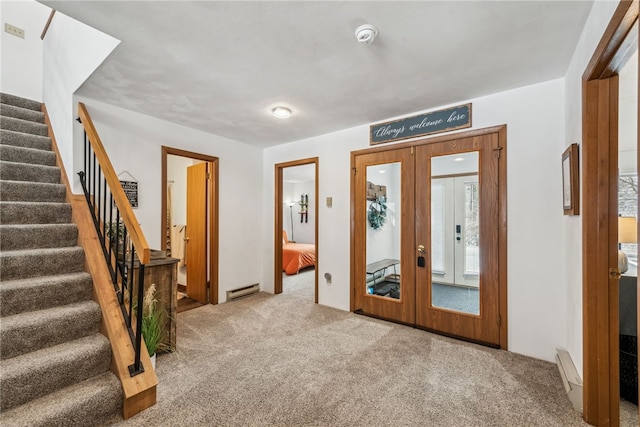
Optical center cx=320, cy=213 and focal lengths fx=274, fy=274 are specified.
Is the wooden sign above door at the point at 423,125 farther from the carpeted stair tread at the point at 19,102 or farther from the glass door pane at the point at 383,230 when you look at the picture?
the carpeted stair tread at the point at 19,102

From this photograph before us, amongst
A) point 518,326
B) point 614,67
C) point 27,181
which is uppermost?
point 614,67

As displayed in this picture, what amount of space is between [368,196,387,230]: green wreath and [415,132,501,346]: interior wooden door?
0.43 meters

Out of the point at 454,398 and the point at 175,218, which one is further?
the point at 175,218

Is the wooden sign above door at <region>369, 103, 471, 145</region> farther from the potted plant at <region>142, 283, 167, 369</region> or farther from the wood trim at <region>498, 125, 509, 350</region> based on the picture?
the potted plant at <region>142, 283, 167, 369</region>

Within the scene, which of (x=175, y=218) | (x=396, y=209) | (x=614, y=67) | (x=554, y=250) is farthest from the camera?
(x=175, y=218)

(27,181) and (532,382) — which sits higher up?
(27,181)

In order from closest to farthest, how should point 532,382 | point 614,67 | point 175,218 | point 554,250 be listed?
1. point 614,67
2. point 532,382
3. point 554,250
4. point 175,218

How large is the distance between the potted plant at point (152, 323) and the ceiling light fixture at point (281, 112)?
6.80 feet

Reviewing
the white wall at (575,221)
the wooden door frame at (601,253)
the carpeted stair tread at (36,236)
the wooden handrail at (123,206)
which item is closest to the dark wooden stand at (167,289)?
the carpeted stair tread at (36,236)

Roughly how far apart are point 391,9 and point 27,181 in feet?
10.9

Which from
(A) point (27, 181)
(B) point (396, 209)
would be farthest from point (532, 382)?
(A) point (27, 181)

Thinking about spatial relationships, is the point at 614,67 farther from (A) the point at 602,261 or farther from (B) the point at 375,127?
(B) the point at 375,127

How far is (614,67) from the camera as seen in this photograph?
1517 millimetres

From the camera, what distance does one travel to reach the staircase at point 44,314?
1482mm
